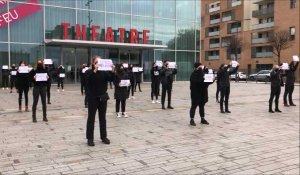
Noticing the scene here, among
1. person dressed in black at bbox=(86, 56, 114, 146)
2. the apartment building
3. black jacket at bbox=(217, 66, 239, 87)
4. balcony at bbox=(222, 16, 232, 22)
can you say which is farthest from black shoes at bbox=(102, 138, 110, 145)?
balcony at bbox=(222, 16, 232, 22)

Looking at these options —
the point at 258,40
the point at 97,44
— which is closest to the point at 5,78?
the point at 97,44

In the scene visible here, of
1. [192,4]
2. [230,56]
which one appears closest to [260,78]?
[192,4]

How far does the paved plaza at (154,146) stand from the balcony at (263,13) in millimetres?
58304

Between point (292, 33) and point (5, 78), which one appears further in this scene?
point (292, 33)

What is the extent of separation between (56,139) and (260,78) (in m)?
42.0

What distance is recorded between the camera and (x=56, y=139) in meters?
7.94

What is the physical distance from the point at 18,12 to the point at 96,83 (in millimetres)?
22462

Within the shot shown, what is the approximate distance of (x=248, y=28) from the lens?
71.3 m

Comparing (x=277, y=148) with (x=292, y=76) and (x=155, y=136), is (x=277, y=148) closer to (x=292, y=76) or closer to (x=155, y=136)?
(x=155, y=136)

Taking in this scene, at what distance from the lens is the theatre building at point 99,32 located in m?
27.3

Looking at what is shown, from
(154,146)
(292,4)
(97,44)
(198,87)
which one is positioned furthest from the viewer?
(292,4)

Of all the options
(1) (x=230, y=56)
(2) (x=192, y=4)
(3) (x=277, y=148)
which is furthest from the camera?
(1) (x=230, y=56)

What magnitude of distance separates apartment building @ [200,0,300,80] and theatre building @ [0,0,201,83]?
28.4 metres

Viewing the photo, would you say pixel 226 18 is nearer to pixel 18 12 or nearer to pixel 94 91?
pixel 18 12
